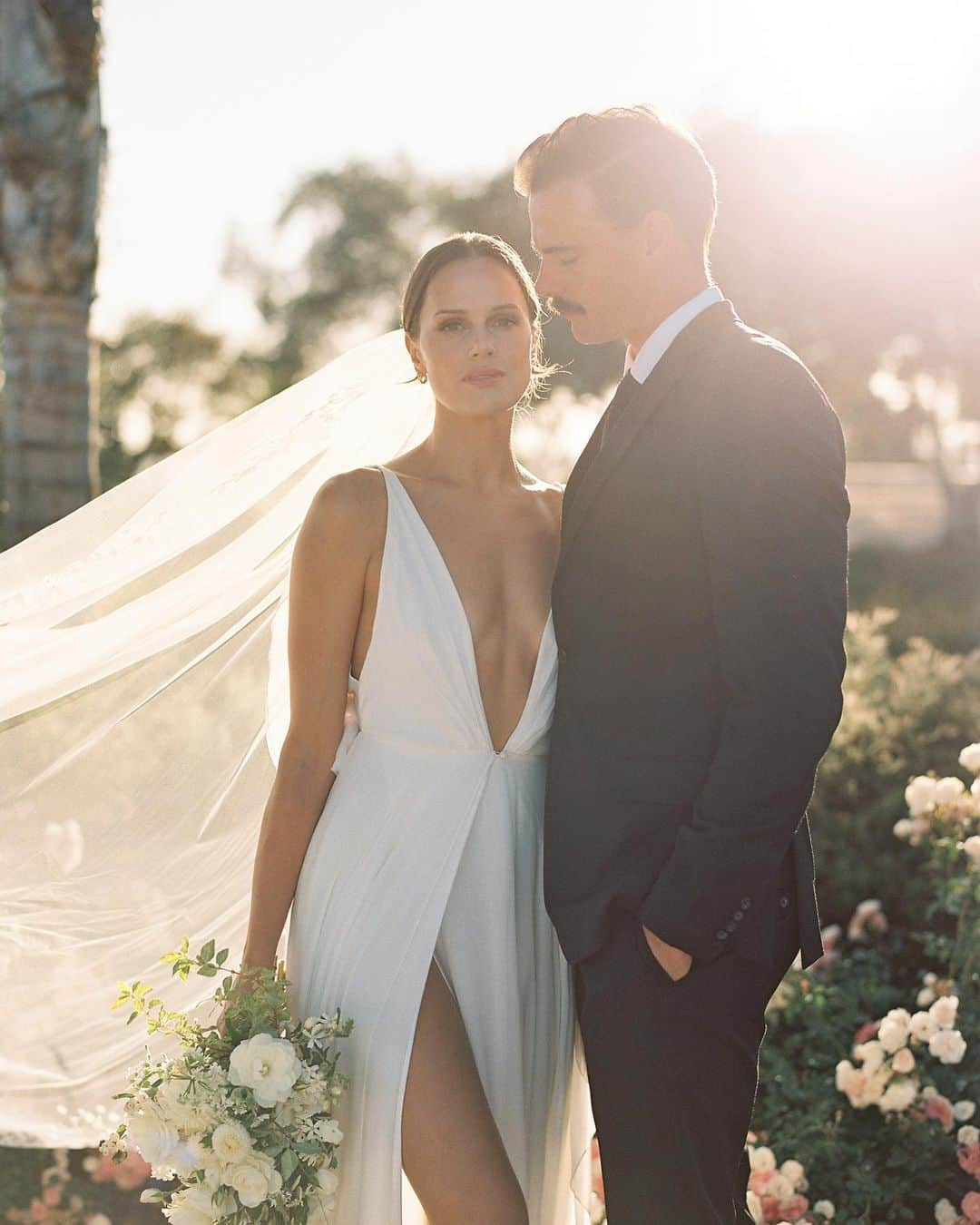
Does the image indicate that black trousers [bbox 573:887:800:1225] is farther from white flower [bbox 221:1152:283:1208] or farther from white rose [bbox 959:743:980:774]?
white rose [bbox 959:743:980:774]

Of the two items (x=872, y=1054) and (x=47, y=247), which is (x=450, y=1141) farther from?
(x=47, y=247)

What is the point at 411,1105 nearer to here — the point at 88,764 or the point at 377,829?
the point at 377,829

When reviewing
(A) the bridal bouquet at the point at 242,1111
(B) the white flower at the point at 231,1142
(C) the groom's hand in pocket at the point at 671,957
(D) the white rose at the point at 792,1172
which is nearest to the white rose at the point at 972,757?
(D) the white rose at the point at 792,1172

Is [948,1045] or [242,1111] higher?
[242,1111]

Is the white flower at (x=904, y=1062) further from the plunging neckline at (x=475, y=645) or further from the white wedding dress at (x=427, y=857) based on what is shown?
the plunging neckline at (x=475, y=645)

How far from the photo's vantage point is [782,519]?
2602mm

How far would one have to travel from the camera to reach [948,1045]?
3896 mm

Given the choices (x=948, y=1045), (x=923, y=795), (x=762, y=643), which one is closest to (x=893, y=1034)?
(x=948, y=1045)

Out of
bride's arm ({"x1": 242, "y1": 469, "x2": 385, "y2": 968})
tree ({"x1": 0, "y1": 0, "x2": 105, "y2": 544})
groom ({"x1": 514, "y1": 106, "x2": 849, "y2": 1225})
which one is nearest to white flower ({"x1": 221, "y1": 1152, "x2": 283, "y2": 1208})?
bride's arm ({"x1": 242, "y1": 469, "x2": 385, "y2": 968})

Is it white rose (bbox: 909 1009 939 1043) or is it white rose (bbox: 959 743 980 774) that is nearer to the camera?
white rose (bbox: 909 1009 939 1043)

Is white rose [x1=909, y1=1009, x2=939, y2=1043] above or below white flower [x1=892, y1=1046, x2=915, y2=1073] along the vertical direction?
above

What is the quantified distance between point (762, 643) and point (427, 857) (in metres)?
0.87

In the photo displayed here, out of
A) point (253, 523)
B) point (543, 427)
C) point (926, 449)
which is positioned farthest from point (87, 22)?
point (926, 449)

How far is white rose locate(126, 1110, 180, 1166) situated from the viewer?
9.11 ft
